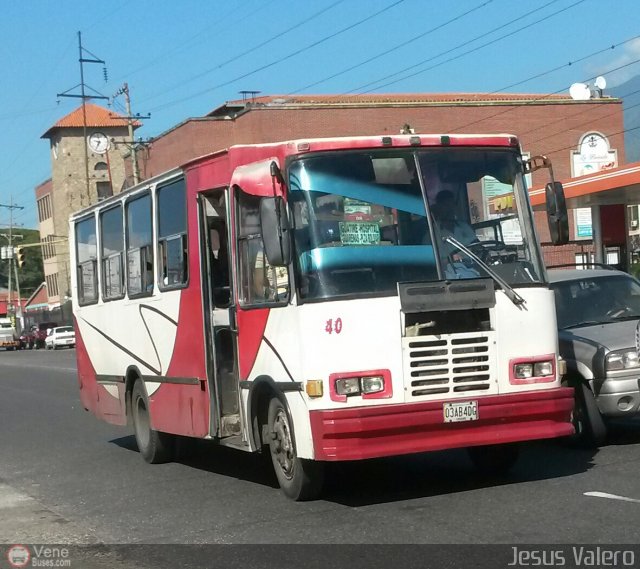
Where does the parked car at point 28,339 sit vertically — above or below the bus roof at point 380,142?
below

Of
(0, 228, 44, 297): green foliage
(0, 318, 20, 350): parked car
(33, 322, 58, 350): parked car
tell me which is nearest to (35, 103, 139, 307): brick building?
(0, 318, 20, 350): parked car

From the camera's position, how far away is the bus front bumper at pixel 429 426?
8.25 m

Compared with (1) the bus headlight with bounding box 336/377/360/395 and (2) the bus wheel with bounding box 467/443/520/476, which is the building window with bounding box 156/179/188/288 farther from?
(2) the bus wheel with bounding box 467/443/520/476

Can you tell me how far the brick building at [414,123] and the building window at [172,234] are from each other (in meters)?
50.7

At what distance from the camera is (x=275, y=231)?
→ 837 centimetres

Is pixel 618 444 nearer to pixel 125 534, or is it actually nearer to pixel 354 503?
pixel 354 503

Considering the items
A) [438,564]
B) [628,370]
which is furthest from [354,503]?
[628,370]

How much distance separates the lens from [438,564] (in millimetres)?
6625

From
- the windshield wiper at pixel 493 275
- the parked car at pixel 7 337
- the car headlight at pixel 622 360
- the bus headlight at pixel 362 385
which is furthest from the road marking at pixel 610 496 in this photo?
the parked car at pixel 7 337

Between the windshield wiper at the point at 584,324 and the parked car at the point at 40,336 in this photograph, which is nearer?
the windshield wiper at the point at 584,324

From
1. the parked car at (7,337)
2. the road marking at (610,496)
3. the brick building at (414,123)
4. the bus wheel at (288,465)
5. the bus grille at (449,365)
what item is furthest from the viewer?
the parked car at (7,337)

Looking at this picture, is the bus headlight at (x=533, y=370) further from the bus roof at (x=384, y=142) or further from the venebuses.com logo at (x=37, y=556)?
the venebuses.com logo at (x=37, y=556)

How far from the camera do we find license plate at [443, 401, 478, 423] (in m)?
8.46

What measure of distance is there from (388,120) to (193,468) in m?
55.2
